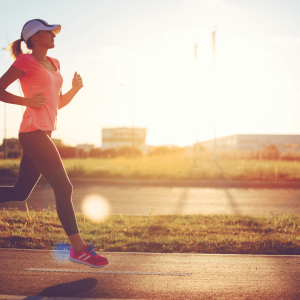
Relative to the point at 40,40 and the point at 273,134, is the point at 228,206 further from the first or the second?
the point at 273,134

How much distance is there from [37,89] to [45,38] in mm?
462

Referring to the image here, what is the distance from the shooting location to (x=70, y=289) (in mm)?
2443

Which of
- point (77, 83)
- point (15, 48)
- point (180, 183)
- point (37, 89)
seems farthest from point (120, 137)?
point (37, 89)

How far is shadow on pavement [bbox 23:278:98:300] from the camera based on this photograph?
7.73 feet

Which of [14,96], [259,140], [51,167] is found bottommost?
[51,167]

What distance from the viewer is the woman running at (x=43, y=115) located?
8.63 ft

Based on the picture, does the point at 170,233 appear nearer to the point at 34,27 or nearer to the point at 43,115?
the point at 43,115

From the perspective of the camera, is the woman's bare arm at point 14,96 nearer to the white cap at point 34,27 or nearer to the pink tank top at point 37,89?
the pink tank top at point 37,89

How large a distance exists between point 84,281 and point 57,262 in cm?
63

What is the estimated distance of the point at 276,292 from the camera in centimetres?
246

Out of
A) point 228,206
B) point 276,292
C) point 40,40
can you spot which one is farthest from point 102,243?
point 228,206

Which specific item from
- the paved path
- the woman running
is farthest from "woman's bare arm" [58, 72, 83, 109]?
the paved path

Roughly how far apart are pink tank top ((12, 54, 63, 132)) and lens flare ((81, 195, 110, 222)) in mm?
4064

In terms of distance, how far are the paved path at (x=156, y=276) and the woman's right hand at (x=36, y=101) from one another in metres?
1.42
